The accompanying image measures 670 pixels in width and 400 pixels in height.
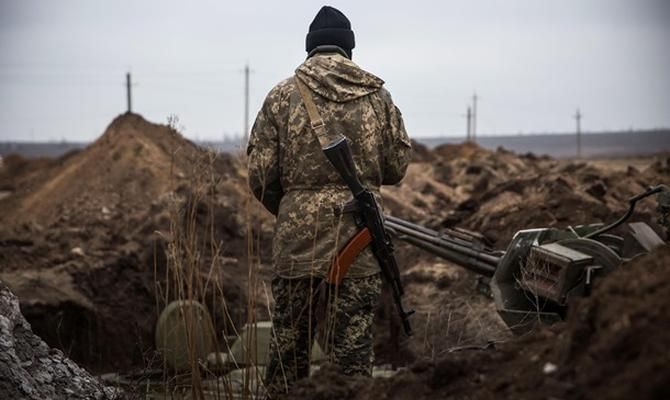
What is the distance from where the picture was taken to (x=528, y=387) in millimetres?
2799

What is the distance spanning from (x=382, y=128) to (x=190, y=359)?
1.51 meters

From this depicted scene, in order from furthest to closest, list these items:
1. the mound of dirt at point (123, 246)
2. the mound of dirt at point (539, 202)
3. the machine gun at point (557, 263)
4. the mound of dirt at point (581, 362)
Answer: the mound of dirt at point (539, 202)
the machine gun at point (557, 263)
the mound of dirt at point (123, 246)
the mound of dirt at point (581, 362)

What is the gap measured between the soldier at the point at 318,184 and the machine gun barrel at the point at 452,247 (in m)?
1.82

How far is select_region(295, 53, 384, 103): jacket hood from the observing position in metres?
4.79

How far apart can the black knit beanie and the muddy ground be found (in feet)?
2.81

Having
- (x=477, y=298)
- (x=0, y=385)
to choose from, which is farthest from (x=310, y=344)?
(x=477, y=298)

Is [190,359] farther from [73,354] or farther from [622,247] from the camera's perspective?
[73,354]

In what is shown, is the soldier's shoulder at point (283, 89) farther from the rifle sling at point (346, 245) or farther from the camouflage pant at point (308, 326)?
the camouflage pant at point (308, 326)

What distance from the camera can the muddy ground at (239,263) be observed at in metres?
2.85

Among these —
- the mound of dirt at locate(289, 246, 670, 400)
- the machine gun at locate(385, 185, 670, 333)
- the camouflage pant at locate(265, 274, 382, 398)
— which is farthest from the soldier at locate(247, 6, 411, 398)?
the mound of dirt at locate(289, 246, 670, 400)

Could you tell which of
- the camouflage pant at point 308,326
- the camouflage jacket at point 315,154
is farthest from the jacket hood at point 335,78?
the camouflage pant at point 308,326

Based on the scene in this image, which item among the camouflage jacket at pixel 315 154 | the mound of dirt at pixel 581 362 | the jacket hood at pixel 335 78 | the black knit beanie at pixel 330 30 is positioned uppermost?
the black knit beanie at pixel 330 30

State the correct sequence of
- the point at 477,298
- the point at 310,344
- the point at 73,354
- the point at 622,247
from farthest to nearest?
the point at 73,354 → the point at 477,298 → the point at 622,247 → the point at 310,344

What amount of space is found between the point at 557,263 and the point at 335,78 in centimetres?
154
